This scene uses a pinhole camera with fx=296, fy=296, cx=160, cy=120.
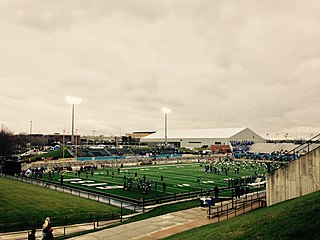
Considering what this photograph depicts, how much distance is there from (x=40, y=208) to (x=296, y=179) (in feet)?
49.8

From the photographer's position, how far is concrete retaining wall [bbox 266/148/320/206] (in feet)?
44.2

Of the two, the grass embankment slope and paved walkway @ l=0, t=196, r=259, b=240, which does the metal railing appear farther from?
the grass embankment slope

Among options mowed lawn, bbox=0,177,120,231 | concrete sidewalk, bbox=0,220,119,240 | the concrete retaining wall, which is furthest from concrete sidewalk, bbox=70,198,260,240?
mowed lawn, bbox=0,177,120,231

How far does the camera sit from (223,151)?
94.1 metres

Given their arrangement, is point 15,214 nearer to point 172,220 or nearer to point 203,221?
point 172,220

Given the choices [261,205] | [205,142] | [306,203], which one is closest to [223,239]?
[306,203]

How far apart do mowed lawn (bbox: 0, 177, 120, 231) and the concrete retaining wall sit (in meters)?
10.2

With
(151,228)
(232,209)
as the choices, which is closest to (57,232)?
(151,228)

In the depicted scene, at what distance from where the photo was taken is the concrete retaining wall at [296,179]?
13.5 metres

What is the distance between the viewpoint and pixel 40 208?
61.9 feet

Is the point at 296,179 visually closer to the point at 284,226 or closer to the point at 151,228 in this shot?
the point at 284,226

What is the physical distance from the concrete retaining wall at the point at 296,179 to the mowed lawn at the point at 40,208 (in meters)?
10.2

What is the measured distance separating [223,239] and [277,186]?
25.2 feet

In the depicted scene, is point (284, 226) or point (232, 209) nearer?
point (284, 226)
